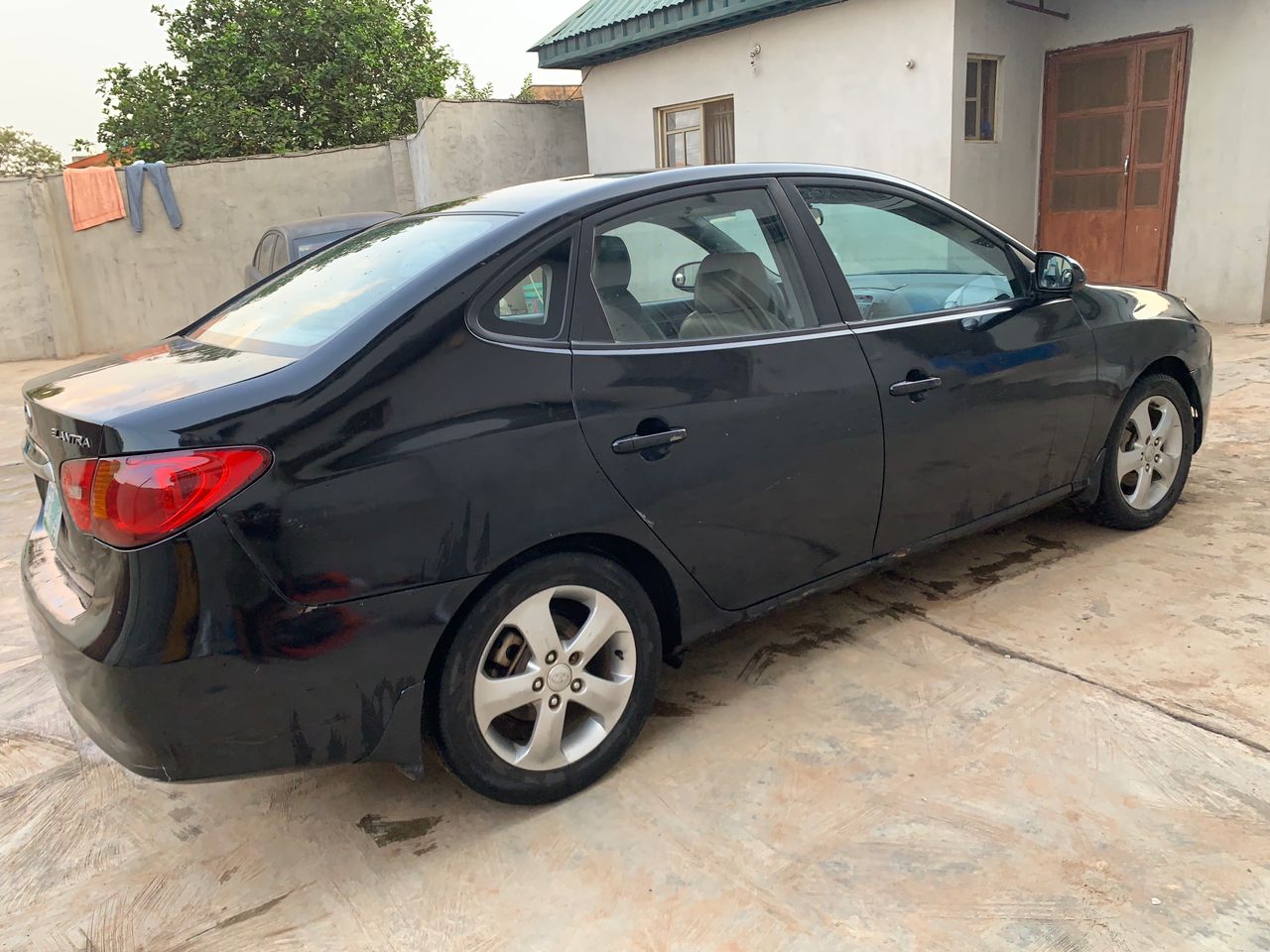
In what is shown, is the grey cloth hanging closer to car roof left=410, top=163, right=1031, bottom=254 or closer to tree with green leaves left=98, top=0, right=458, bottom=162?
tree with green leaves left=98, top=0, right=458, bottom=162

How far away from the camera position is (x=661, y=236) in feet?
9.67

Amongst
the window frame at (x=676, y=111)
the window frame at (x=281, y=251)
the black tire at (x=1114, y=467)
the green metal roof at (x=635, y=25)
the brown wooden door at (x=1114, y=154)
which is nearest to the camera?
the black tire at (x=1114, y=467)

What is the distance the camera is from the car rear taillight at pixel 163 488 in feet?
6.53

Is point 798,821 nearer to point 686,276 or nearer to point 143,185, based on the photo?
point 686,276

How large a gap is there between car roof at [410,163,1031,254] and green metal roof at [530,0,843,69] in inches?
292

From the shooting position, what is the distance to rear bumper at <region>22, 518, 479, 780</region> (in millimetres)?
2012

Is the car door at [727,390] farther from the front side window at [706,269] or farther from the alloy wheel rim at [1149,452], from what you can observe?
the alloy wheel rim at [1149,452]

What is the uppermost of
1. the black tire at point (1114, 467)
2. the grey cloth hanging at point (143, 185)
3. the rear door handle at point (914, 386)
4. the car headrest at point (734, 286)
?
the grey cloth hanging at point (143, 185)

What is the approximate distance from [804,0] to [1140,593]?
25.7 ft

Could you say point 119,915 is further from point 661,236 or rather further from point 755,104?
point 755,104

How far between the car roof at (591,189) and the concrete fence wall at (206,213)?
426 inches

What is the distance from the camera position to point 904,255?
11.5 feet

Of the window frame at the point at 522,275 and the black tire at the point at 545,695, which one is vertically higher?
the window frame at the point at 522,275

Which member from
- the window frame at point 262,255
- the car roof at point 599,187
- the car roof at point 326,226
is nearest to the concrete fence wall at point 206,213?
the window frame at point 262,255
